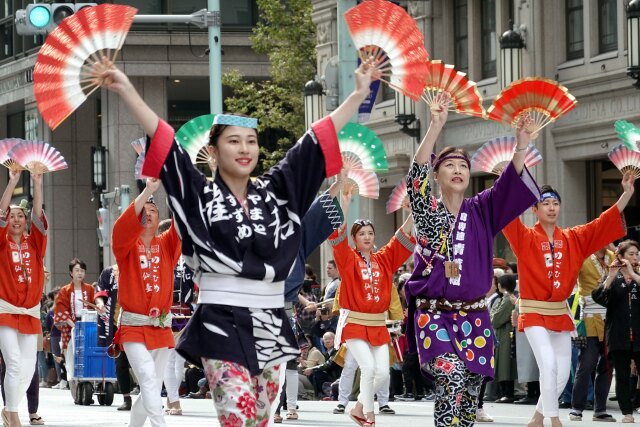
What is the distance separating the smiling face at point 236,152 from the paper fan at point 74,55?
2.11 ft

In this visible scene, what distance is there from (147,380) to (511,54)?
13867 mm

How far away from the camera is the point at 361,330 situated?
1474 centimetres

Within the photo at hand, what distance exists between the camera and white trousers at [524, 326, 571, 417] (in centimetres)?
1261

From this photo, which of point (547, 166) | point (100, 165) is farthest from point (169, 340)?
point (100, 165)

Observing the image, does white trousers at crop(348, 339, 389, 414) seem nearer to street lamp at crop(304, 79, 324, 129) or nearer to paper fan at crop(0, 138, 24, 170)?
paper fan at crop(0, 138, 24, 170)

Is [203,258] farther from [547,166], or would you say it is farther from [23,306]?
[547,166]

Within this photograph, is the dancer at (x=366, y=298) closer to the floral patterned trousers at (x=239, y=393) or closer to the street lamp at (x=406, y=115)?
the floral patterned trousers at (x=239, y=393)

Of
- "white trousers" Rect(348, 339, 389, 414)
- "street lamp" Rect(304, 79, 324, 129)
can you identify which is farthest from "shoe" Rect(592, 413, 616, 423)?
"street lamp" Rect(304, 79, 324, 129)

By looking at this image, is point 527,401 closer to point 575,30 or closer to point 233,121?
point 575,30

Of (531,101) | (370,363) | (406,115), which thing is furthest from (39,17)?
(531,101)

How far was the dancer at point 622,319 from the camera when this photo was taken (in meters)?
15.2

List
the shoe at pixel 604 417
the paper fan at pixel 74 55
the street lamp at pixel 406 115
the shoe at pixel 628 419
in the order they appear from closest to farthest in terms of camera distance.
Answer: the paper fan at pixel 74 55 → the shoe at pixel 628 419 → the shoe at pixel 604 417 → the street lamp at pixel 406 115

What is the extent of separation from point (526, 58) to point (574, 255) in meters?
12.5

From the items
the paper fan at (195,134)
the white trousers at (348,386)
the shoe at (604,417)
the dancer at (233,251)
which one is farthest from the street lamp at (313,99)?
the dancer at (233,251)
